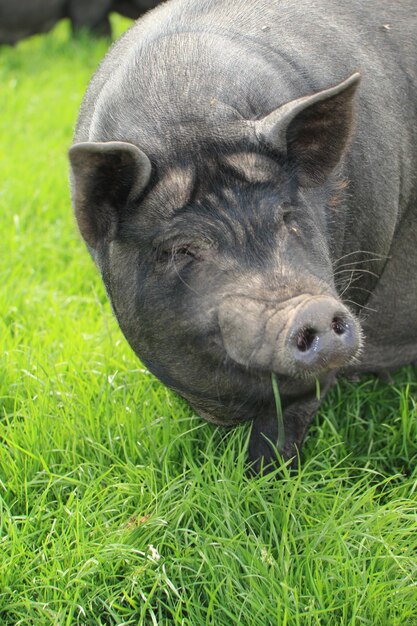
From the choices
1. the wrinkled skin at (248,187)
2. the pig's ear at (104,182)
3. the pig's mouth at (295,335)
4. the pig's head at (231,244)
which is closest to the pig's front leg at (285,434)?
the wrinkled skin at (248,187)

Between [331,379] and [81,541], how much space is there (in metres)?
0.99

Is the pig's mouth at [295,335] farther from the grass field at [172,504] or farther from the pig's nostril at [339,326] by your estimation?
the grass field at [172,504]

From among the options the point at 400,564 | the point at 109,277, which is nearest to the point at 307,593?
the point at 400,564

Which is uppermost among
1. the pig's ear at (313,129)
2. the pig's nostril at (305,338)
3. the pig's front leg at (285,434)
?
the pig's ear at (313,129)

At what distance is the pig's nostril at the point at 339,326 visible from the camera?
248cm

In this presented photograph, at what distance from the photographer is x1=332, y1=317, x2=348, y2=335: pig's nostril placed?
2476 millimetres

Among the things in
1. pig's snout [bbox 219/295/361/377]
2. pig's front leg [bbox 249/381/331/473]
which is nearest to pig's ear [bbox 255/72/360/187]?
pig's snout [bbox 219/295/361/377]

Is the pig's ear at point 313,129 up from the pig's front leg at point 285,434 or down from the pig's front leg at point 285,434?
up

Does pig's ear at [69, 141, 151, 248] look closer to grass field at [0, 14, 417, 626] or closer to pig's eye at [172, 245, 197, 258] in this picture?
pig's eye at [172, 245, 197, 258]

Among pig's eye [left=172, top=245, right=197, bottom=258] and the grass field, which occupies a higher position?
pig's eye [left=172, top=245, right=197, bottom=258]

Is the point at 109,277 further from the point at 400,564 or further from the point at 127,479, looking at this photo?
the point at 400,564

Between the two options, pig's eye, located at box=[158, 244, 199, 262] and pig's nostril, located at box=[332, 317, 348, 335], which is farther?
pig's eye, located at box=[158, 244, 199, 262]

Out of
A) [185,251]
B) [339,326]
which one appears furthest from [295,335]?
[185,251]

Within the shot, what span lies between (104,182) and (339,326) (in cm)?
78
